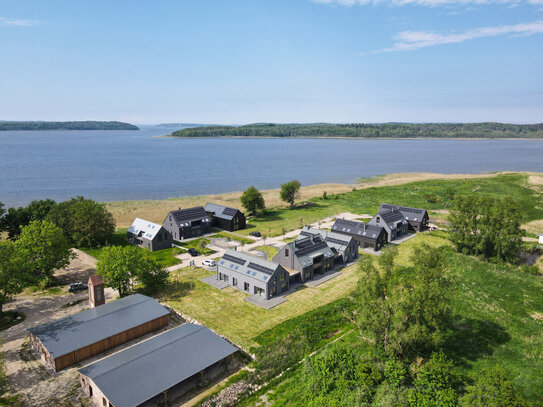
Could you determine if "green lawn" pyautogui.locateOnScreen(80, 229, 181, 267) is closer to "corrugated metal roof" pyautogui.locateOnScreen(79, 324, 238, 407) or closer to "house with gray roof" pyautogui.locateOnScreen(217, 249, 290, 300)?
"house with gray roof" pyautogui.locateOnScreen(217, 249, 290, 300)

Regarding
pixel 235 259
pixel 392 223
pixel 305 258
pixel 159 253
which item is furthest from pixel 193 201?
pixel 305 258

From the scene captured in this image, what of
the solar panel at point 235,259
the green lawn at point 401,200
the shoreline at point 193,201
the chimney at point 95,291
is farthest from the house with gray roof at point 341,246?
the shoreline at point 193,201

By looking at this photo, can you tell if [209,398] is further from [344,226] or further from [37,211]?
[37,211]

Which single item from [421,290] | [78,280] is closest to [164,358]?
[421,290]

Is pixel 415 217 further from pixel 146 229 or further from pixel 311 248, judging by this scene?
pixel 146 229

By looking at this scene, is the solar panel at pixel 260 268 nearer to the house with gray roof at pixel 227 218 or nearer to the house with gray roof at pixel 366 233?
the house with gray roof at pixel 366 233

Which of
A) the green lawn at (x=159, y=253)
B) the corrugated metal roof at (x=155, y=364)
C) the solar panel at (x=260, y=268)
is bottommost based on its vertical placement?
the green lawn at (x=159, y=253)

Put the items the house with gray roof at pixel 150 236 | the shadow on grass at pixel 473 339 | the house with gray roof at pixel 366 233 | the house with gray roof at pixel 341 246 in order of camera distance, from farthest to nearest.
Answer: the house with gray roof at pixel 366 233, the house with gray roof at pixel 150 236, the house with gray roof at pixel 341 246, the shadow on grass at pixel 473 339

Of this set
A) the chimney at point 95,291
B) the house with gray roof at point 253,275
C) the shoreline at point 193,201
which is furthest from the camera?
the shoreline at point 193,201
